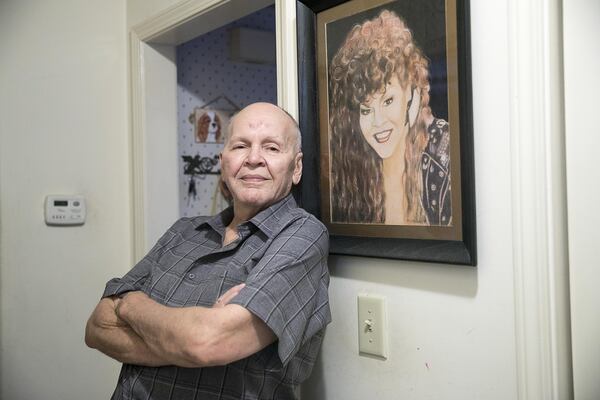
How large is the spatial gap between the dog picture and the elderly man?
94 centimetres

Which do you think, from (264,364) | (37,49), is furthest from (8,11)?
(264,364)

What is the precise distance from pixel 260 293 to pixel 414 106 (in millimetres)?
446

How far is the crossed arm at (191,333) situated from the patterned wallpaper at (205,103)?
1.05 meters

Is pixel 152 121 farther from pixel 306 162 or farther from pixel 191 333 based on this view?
pixel 191 333

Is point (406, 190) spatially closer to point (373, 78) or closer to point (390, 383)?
point (373, 78)

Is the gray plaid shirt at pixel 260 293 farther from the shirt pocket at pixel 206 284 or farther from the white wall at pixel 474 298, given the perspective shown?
the white wall at pixel 474 298

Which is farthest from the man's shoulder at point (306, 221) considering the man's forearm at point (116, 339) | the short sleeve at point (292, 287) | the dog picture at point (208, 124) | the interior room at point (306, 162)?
the dog picture at point (208, 124)

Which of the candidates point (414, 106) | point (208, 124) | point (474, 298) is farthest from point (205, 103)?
point (474, 298)

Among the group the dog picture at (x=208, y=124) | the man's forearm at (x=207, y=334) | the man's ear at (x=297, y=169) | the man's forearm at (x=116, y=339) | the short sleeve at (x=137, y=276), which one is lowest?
the man's forearm at (x=116, y=339)

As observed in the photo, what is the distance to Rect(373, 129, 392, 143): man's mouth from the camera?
3.49ft

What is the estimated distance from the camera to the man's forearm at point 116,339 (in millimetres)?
1105

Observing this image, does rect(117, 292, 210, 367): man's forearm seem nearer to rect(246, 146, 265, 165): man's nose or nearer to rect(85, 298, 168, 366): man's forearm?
rect(85, 298, 168, 366): man's forearm

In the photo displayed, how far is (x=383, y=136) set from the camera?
42.3 inches

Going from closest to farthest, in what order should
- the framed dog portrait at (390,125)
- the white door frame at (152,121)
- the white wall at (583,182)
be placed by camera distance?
the white wall at (583,182)
the framed dog portrait at (390,125)
the white door frame at (152,121)
